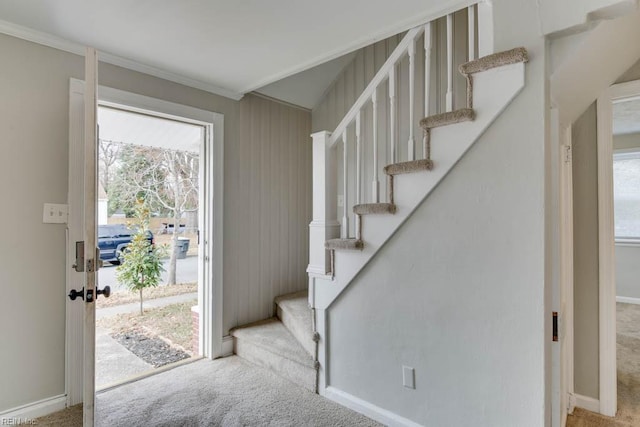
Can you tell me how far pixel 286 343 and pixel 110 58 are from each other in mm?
2395

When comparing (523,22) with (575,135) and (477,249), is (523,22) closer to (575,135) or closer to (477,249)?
(477,249)

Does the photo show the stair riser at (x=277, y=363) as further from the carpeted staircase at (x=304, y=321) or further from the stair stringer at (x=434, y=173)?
the stair stringer at (x=434, y=173)

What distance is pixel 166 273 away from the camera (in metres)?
5.61

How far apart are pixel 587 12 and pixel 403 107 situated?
162 centimetres

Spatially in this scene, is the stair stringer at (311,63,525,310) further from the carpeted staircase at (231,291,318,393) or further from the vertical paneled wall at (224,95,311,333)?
the vertical paneled wall at (224,95,311,333)

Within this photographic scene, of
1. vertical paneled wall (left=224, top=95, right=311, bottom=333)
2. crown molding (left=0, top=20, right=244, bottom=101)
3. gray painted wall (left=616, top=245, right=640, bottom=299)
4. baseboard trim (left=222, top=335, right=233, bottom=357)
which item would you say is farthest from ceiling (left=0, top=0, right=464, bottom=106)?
gray painted wall (left=616, top=245, right=640, bottom=299)

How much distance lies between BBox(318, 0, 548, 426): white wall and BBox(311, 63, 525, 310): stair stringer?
4 cm

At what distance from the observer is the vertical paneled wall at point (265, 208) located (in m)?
2.98

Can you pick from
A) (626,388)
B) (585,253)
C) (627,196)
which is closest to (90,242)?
(585,253)

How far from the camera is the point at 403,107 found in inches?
114

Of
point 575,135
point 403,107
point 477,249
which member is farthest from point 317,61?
point 575,135

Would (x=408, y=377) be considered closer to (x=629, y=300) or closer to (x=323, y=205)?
(x=323, y=205)

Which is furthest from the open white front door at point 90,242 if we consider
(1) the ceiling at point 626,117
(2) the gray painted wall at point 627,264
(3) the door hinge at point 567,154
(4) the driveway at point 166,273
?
(2) the gray painted wall at point 627,264

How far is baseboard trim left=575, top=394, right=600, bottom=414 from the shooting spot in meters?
2.18
